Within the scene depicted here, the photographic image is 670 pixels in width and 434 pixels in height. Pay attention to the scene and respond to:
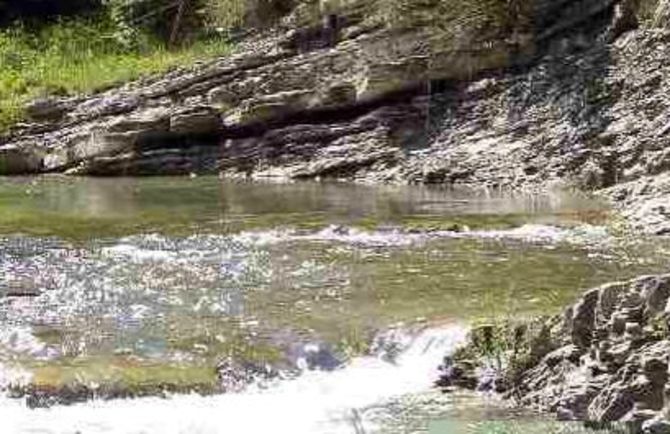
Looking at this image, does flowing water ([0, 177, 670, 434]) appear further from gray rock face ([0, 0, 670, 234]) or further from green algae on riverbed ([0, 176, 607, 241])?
gray rock face ([0, 0, 670, 234])

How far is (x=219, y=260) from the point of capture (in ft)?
53.3

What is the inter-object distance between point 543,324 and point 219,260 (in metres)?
6.64

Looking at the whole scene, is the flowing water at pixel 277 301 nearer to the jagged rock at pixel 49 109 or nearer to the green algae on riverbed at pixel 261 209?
the green algae on riverbed at pixel 261 209

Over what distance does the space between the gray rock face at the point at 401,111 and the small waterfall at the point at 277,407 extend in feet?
29.5

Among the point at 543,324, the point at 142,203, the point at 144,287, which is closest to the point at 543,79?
the point at 142,203

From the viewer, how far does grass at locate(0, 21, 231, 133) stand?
33.9 metres

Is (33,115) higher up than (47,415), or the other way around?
(33,115)

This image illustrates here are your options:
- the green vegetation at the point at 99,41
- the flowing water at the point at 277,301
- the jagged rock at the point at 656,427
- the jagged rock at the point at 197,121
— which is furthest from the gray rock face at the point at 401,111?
the jagged rock at the point at 656,427

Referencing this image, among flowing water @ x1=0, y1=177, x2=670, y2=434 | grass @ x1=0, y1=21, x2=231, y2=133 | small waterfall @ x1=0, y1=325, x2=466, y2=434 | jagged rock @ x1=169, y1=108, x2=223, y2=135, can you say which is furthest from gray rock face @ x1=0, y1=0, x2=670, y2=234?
small waterfall @ x1=0, y1=325, x2=466, y2=434

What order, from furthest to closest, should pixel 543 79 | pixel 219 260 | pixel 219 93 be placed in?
1. pixel 219 93
2. pixel 543 79
3. pixel 219 260

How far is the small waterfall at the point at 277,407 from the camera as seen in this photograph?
32.1 feet

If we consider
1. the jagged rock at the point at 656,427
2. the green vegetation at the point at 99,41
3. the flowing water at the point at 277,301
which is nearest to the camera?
the jagged rock at the point at 656,427

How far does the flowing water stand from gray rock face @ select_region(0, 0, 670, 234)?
225 cm

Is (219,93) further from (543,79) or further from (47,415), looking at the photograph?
(47,415)
